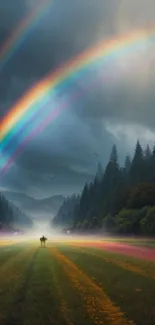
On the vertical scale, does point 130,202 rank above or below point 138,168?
below

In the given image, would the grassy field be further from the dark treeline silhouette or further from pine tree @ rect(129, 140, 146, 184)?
pine tree @ rect(129, 140, 146, 184)

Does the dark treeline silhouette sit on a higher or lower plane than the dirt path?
higher

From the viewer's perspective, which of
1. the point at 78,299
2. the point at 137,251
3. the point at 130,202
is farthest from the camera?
the point at 130,202

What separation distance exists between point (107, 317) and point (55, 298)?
3311 mm

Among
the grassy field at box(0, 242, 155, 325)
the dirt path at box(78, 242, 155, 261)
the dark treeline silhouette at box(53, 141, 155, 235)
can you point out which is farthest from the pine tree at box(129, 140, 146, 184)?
the grassy field at box(0, 242, 155, 325)

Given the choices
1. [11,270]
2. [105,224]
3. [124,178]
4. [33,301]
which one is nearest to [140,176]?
[124,178]

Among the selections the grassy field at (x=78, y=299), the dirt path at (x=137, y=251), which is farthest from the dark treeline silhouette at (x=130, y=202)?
the grassy field at (x=78, y=299)

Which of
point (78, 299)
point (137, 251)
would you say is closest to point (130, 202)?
point (137, 251)

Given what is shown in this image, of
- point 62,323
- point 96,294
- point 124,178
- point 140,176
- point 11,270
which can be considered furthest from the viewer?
point 124,178

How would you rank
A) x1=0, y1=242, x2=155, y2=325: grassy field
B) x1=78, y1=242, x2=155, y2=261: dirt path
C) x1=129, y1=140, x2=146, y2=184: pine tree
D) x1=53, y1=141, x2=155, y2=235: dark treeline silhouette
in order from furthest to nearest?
x1=129, y1=140, x2=146, y2=184: pine tree → x1=53, y1=141, x2=155, y2=235: dark treeline silhouette → x1=78, y1=242, x2=155, y2=261: dirt path → x1=0, y1=242, x2=155, y2=325: grassy field

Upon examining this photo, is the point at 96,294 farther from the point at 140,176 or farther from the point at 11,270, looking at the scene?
the point at 140,176

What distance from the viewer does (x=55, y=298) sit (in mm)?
14367

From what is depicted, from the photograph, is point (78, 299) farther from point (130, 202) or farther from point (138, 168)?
point (138, 168)

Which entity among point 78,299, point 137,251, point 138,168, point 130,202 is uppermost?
point 138,168
